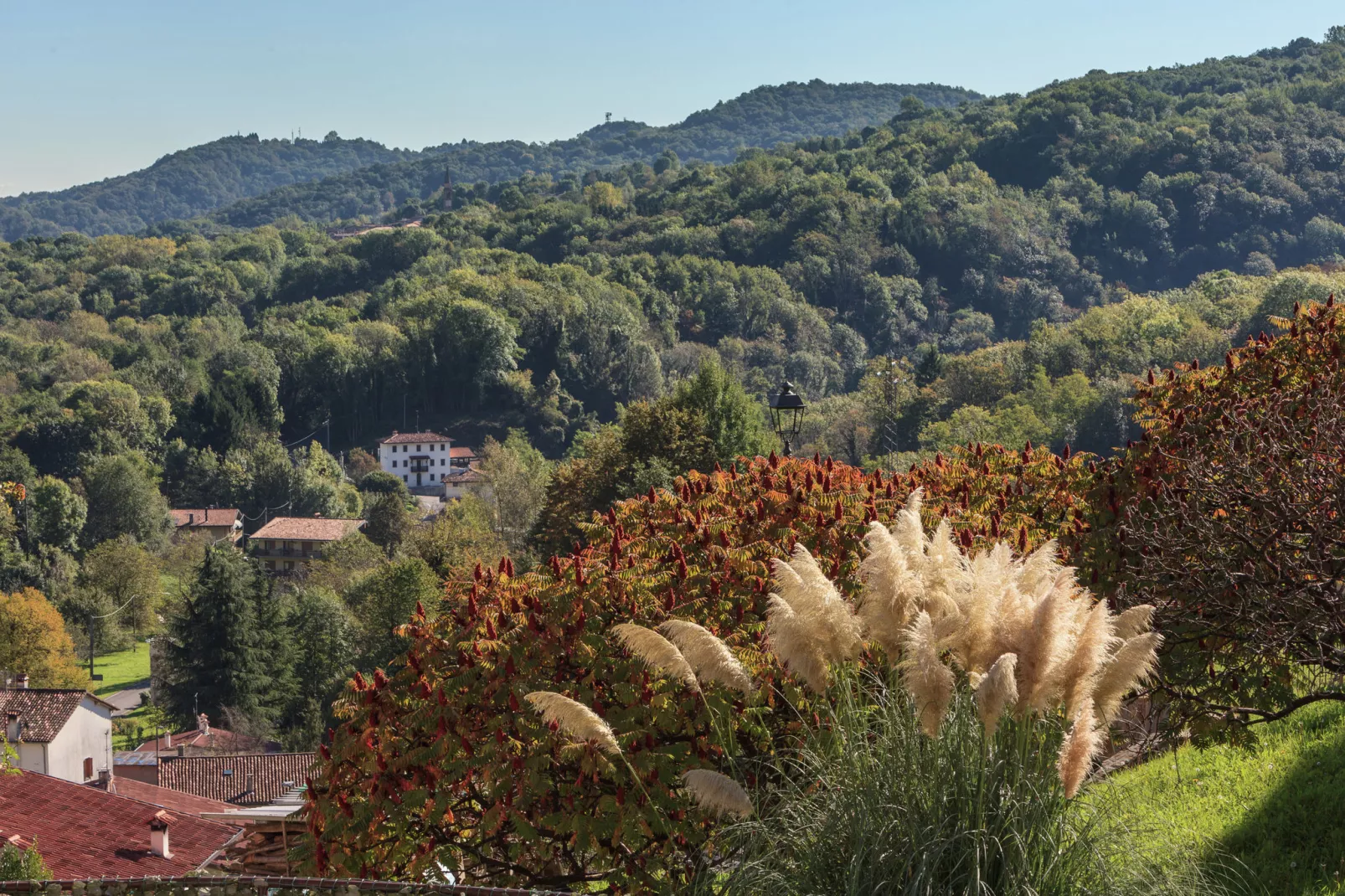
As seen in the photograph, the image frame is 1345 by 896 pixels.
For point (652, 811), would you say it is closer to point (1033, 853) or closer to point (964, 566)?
point (964, 566)

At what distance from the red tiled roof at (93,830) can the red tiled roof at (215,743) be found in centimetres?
1910

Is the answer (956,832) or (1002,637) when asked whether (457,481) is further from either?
(956,832)

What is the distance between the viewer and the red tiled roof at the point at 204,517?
86625 millimetres

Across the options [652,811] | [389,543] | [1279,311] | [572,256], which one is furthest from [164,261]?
[652,811]

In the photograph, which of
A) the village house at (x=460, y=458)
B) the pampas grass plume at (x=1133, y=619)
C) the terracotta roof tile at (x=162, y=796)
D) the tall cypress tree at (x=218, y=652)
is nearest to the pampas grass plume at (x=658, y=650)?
the pampas grass plume at (x=1133, y=619)

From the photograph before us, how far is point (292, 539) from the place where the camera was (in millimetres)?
80312

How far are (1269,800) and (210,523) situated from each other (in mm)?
83594

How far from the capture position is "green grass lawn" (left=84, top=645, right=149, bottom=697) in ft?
186

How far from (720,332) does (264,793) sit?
100.0m

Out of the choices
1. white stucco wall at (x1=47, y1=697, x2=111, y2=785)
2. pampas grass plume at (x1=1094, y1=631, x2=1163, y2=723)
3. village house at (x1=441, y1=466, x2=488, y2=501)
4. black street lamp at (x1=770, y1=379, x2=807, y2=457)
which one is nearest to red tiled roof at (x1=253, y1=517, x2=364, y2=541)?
village house at (x1=441, y1=466, x2=488, y2=501)

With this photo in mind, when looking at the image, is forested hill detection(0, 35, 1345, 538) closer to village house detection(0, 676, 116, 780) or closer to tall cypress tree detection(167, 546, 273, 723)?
tall cypress tree detection(167, 546, 273, 723)

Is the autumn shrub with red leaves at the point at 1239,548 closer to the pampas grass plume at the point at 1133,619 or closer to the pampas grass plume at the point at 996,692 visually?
the pampas grass plume at the point at 1133,619

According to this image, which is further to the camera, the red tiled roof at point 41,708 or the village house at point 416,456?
the village house at point 416,456

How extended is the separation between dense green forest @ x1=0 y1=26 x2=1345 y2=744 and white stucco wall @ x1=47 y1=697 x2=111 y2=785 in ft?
41.8
